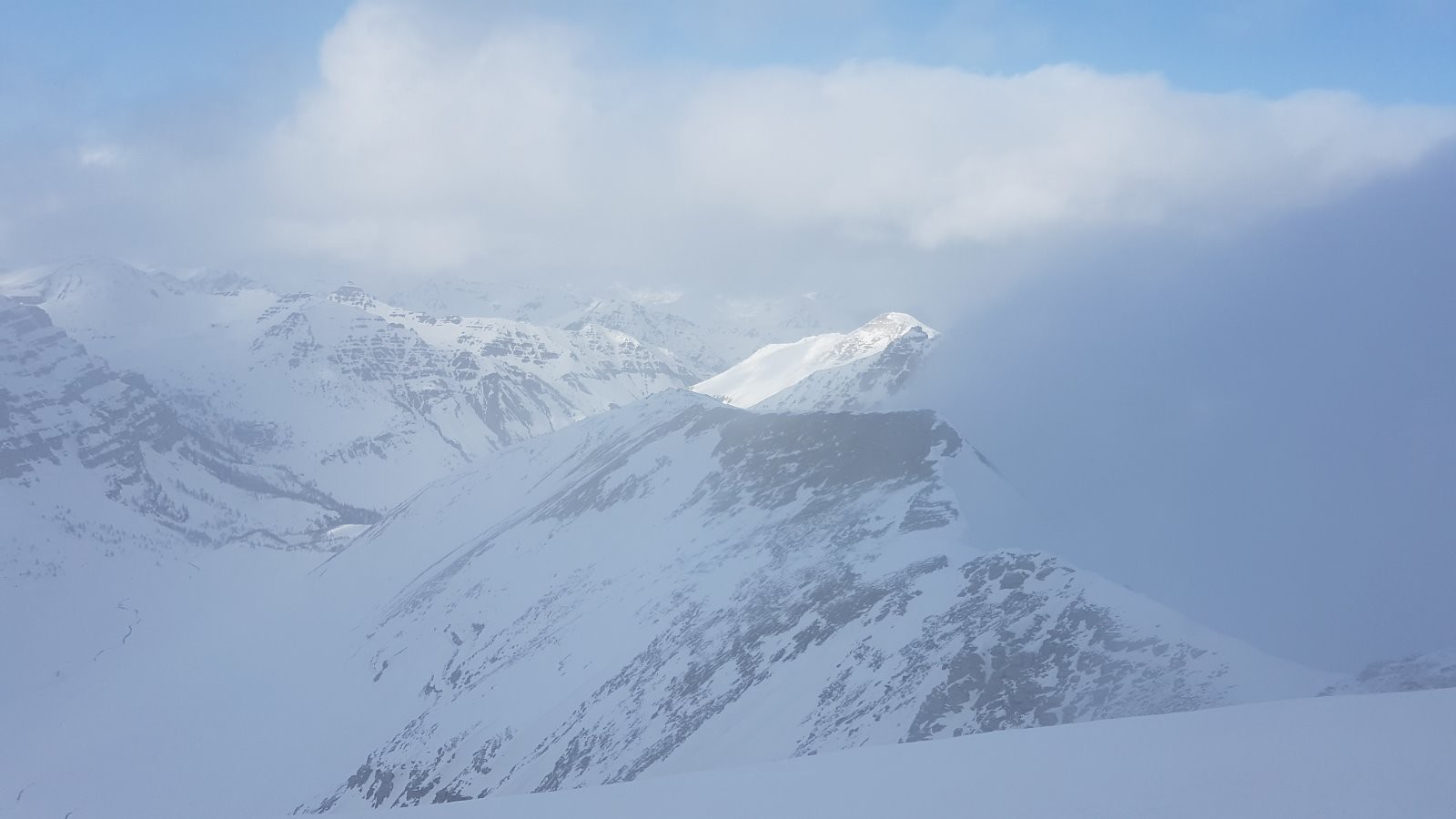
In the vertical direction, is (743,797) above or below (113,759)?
above

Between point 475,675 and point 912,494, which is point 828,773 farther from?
point 475,675

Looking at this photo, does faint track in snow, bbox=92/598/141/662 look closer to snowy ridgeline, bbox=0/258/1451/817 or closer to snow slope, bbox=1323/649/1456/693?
snowy ridgeline, bbox=0/258/1451/817

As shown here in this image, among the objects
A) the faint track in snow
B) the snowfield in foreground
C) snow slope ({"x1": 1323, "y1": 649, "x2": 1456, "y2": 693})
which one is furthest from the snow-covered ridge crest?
the faint track in snow

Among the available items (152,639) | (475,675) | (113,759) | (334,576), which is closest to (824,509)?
(475,675)

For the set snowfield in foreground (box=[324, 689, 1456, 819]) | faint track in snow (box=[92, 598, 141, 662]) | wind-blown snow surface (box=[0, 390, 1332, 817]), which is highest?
snowfield in foreground (box=[324, 689, 1456, 819])

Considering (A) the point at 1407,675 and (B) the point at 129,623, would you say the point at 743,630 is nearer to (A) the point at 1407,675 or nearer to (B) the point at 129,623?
(A) the point at 1407,675

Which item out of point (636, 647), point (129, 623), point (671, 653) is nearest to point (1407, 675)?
point (671, 653)
